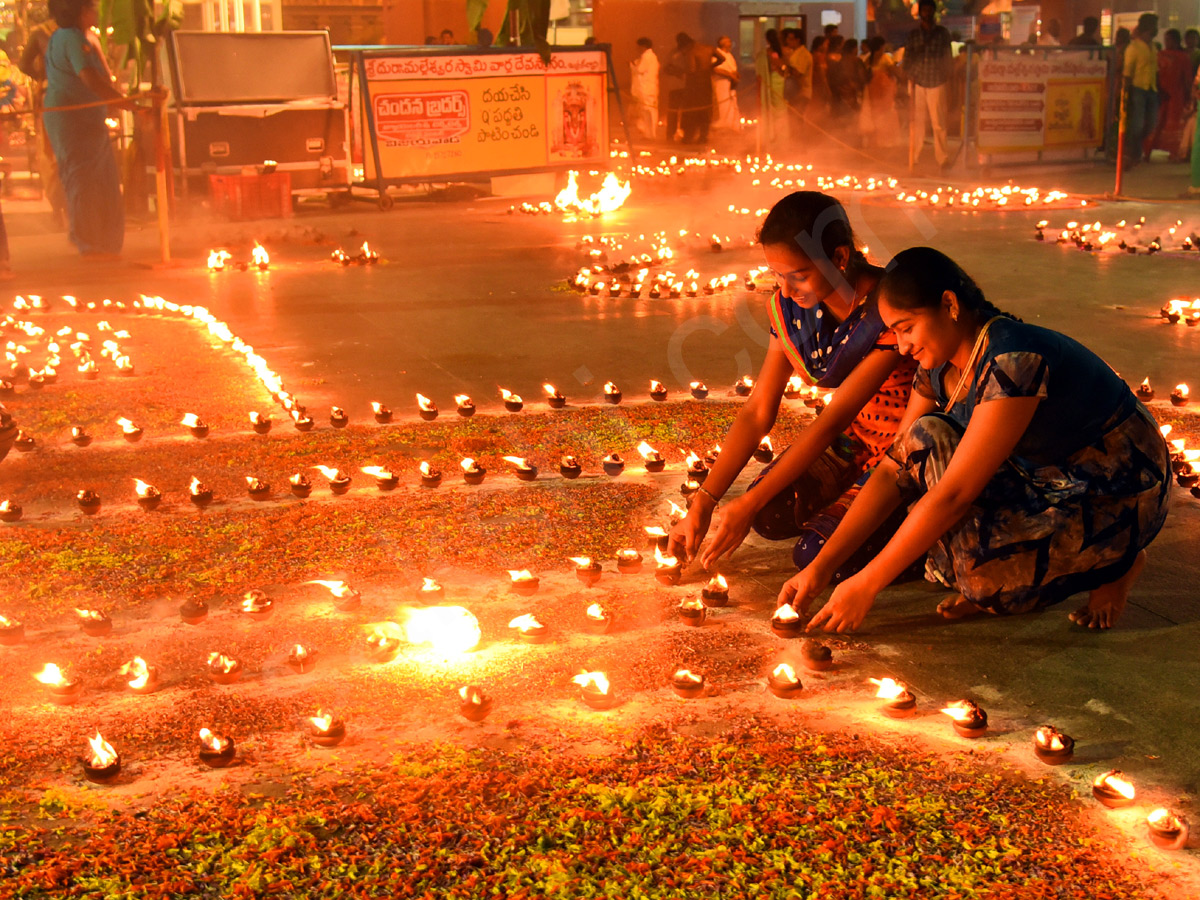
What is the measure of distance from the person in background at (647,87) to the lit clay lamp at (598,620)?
23.6 meters

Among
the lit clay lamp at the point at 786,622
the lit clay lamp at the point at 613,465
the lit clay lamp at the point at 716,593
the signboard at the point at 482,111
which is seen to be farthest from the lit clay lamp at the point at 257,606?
the signboard at the point at 482,111

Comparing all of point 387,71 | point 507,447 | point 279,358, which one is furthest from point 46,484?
point 387,71

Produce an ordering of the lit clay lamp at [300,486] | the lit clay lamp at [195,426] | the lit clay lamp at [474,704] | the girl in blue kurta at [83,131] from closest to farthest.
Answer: the lit clay lamp at [474,704]
the lit clay lamp at [300,486]
the lit clay lamp at [195,426]
the girl in blue kurta at [83,131]

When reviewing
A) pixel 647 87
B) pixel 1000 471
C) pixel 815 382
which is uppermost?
pixel 647 87

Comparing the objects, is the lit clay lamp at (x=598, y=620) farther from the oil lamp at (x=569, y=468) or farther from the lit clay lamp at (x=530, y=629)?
the oil lamp at (x=569, y=468)

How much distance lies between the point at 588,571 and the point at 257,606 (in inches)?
44.1

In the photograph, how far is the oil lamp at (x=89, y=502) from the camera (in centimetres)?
507

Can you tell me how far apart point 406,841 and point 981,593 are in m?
1.88

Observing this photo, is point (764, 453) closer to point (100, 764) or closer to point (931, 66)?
point (100, 764)

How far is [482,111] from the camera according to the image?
17062 millimetres

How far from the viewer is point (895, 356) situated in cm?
399

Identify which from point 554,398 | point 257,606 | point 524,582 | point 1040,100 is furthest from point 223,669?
point 1040,100

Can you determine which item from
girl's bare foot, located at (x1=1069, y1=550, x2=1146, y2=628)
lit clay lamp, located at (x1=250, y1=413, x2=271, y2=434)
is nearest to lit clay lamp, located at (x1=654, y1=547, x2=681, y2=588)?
girl's bare foot, located at (x1=1069, y1=550, x2=1146, y2=628)

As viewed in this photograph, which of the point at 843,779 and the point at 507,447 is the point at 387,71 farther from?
the point at 843,779
